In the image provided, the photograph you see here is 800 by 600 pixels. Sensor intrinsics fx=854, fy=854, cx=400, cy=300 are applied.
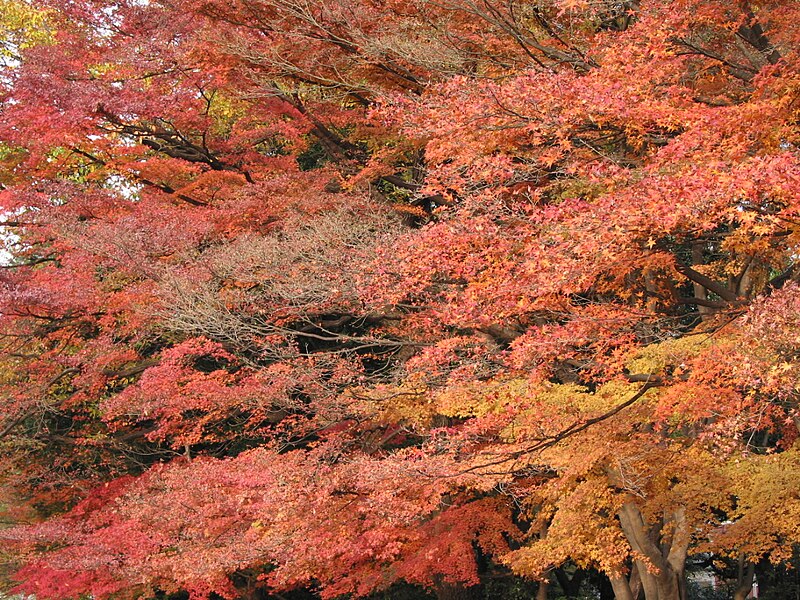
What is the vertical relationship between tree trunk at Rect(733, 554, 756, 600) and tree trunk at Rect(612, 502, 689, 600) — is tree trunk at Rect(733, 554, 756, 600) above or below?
below

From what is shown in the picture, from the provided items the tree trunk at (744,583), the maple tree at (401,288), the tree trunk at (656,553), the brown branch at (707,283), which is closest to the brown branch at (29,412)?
the maple tree at (401,288)

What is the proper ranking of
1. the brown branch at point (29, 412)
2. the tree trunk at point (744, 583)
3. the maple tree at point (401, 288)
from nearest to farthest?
the maple tree at point (401, 288), the brown branch at point (29, 412), the tree trunk at point (744, 583)

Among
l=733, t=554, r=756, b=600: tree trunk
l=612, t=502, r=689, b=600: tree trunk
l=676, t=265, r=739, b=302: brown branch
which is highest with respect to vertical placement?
l=676, t=265, r=739, b=302: brown branch

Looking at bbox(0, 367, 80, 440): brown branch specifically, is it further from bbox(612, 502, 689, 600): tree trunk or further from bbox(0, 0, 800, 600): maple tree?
bbox(612, 502, 689, 600): tree trunk

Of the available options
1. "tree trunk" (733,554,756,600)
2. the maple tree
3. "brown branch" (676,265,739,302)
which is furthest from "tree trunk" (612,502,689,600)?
"brown branch" (676,265,739,302)

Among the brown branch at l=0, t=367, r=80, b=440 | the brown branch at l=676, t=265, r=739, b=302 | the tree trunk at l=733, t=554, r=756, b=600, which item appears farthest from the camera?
the tree trunk at l=733, t=554, r=756, b=600

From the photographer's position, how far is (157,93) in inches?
543

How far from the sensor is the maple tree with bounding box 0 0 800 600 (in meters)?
7.84

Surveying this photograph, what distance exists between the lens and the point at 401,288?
10719 millimetres

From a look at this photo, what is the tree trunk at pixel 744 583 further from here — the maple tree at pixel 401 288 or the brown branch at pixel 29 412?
the brown branch at pixel 29 412

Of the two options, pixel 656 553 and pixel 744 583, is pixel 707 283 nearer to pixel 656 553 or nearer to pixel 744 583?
pixel 656 553

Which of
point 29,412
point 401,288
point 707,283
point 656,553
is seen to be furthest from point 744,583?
point 29,412

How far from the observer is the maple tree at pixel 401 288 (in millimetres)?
7836

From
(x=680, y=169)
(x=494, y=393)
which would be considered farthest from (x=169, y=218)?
(x=680, y=169)
